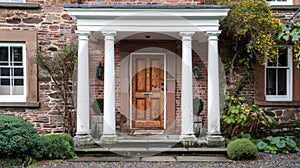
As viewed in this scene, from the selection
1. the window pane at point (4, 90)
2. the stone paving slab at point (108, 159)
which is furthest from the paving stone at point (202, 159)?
the window pane at point (4, 90)

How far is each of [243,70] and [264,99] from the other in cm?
105

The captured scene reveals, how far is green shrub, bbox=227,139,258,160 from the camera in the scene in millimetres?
6512

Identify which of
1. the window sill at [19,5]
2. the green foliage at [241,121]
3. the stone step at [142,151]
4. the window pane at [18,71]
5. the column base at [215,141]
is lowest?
the stone step at [142,151]

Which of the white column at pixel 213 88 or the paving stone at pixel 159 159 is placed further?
the white column at pixel 213 88

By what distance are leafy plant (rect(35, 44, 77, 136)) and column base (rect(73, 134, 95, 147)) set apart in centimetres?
107

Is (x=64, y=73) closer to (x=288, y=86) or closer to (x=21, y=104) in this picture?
(x=21, y=104)

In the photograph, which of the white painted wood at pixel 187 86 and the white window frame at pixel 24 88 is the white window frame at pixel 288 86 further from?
the white window frame at pixel 24 88

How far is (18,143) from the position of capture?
238 inches

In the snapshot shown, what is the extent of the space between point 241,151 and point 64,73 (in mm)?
5057

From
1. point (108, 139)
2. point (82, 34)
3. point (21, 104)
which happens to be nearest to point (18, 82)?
point (21, 104)

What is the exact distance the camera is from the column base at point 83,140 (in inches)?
278

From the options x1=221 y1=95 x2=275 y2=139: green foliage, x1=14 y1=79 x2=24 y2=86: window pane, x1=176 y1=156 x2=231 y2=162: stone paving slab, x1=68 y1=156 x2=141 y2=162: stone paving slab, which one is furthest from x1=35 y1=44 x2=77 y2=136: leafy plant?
x1=221 y1=95 x2=275 y2=139: green foliage

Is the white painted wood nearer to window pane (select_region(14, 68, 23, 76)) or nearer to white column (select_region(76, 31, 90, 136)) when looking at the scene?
white column (select_region(76, 31, 90, 136))

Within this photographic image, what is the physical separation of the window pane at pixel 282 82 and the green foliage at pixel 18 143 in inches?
272
